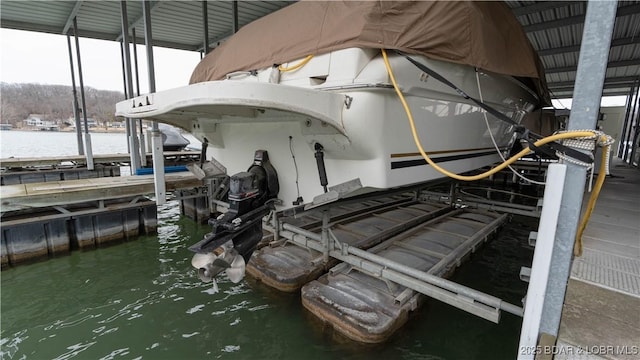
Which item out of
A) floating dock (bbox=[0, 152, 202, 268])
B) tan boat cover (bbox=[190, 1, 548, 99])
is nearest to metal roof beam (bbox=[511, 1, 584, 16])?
tan boat cover (bbox=[190, 1, 548, 99])

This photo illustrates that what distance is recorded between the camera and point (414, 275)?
110 inches

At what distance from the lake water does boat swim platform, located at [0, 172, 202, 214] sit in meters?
0.98

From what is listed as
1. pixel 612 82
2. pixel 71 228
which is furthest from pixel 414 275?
pixel 612 82

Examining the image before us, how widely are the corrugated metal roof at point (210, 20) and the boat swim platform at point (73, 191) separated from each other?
15.1ft

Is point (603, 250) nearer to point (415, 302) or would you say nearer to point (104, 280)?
point (415, 302)

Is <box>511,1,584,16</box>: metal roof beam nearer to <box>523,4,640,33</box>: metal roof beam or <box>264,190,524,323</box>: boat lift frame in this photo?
<box>523,4,640,33</box>: metal roof beam

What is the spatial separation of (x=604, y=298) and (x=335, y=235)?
2832 millimetres

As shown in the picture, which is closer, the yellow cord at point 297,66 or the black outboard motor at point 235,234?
the black outboard motor at point 235,234

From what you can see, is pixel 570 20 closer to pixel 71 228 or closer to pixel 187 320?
pixel 187 320

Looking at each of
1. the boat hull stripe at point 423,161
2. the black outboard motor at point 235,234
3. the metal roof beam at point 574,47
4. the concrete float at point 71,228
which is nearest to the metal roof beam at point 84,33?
the concrete float at point 71,228

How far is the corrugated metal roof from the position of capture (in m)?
6.94

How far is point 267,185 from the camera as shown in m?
3.00

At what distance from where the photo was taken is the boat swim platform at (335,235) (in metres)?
3.77

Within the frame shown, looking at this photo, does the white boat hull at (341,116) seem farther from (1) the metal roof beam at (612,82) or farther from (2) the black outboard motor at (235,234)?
(1) the metal roof beam at (612,82)
